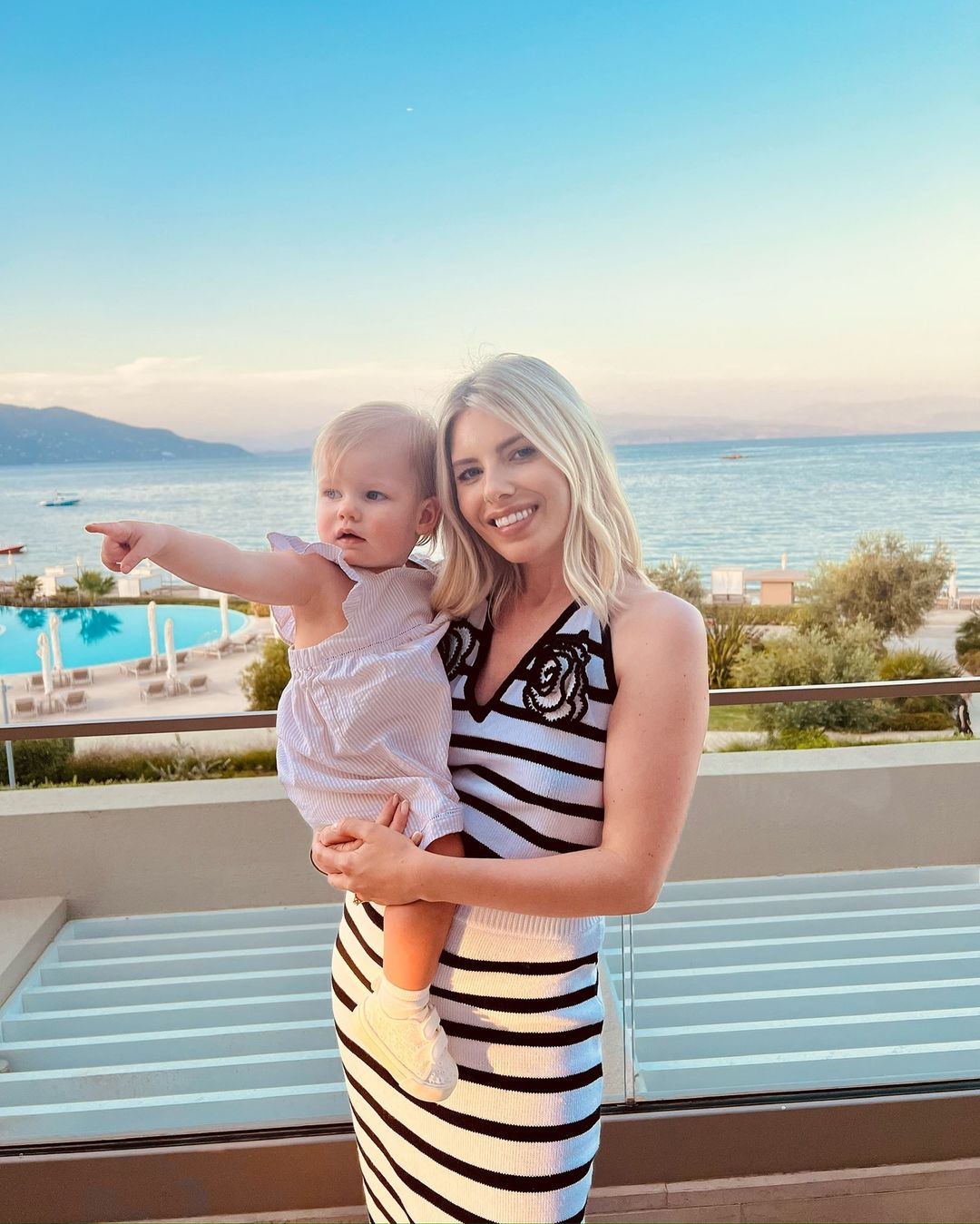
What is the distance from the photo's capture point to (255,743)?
1745 cm

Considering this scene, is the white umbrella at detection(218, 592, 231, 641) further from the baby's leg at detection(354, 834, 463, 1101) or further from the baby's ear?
the baby's leg at detection(354, 834, 463, 1101)

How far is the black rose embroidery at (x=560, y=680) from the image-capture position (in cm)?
111

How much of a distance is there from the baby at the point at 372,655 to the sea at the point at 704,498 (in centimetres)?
1843

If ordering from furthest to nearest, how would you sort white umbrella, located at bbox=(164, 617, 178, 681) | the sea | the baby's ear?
the sea → white umbrella, located at bbox=(164, 617, 178, 681) → the baby's ear

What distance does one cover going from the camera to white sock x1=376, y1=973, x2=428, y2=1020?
3.68 ft

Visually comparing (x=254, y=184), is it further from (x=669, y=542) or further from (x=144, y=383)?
(x=669, y=542)

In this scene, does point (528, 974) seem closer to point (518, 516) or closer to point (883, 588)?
point (518, 516)

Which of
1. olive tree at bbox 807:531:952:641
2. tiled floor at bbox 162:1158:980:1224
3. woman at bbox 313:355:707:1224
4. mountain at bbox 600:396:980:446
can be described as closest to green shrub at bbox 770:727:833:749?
tiled floor at bbox 162:1158:980:1224

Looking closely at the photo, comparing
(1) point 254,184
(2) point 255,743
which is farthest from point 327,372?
(2) point 255,743

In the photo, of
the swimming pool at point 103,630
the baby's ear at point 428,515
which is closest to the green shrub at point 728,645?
the swimming pool at point 103,630

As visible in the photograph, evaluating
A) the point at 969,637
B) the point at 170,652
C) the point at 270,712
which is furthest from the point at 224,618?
the point at 270,712

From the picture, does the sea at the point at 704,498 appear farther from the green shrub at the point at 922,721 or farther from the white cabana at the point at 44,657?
the green shrub at the point at 922,721

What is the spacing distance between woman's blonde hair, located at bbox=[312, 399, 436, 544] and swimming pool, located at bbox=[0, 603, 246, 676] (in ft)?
61.1

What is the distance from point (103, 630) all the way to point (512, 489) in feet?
64.2
